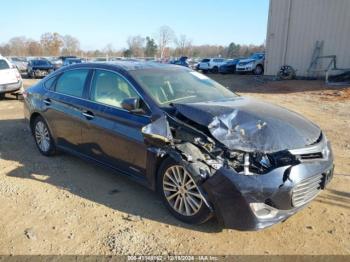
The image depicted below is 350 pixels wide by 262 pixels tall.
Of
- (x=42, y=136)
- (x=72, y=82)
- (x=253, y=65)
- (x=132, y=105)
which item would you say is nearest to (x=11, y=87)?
(x=42, y=136)

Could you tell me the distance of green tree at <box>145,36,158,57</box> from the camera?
62.2 meters

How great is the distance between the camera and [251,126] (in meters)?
3.54

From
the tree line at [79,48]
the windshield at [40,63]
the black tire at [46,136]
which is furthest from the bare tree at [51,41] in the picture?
the black tire at [46,136]

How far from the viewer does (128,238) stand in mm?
3367

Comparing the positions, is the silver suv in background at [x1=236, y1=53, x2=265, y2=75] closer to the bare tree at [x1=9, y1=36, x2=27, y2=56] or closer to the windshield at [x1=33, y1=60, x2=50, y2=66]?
the windshield at [x1=33, y1=60, x2=50, y2=66]

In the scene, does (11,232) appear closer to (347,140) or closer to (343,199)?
(343,199)

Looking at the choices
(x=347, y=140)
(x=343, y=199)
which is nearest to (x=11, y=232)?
(x=343, y=199)

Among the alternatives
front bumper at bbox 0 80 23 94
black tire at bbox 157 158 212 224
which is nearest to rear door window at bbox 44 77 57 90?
black tire at bbox 157 158 212 224

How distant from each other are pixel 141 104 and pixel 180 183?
40.7 inches

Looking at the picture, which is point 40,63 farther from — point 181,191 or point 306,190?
point 306,190

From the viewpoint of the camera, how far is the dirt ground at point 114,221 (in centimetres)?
321

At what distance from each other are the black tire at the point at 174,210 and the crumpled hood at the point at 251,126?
0.54 meters

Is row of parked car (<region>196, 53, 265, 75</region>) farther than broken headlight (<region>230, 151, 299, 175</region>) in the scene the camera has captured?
Yes

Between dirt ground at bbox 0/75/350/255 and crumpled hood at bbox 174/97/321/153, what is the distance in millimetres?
853
